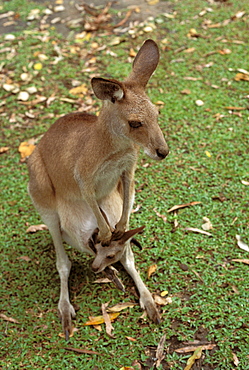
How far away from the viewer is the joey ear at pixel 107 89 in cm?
197

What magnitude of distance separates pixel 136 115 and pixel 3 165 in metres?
2.37

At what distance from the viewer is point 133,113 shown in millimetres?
2031

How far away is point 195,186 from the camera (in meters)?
3.67

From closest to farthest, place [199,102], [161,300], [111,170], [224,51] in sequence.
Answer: [111,170] < [161,300] < [199,102] < [224,51]

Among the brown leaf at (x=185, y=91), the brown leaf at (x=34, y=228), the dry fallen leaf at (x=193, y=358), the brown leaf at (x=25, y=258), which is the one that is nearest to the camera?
the dry fallen leaf at (x=193, y=358)

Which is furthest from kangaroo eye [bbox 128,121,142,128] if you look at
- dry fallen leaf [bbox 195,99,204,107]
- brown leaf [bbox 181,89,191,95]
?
brown leaf [bbox 181,89,191,95]

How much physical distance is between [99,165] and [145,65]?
0.53m

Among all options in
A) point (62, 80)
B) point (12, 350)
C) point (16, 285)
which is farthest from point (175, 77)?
point (12, 350)

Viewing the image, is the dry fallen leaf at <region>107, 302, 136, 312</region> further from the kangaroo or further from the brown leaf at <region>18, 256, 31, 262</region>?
the brown leaf at <region>18, 256, 31, 262</region>

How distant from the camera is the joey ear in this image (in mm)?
1966

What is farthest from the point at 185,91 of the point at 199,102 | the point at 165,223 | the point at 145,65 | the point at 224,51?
the point at 145,65

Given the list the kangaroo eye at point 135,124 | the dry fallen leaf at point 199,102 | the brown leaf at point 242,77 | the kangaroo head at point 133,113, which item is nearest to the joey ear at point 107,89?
the kangaroo head at point 133,113

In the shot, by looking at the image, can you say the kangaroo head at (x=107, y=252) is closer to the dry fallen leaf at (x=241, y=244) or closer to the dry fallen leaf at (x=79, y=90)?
the dry fallen leaf at (x=241, y=244)

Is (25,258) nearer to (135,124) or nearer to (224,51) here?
(135,124)
